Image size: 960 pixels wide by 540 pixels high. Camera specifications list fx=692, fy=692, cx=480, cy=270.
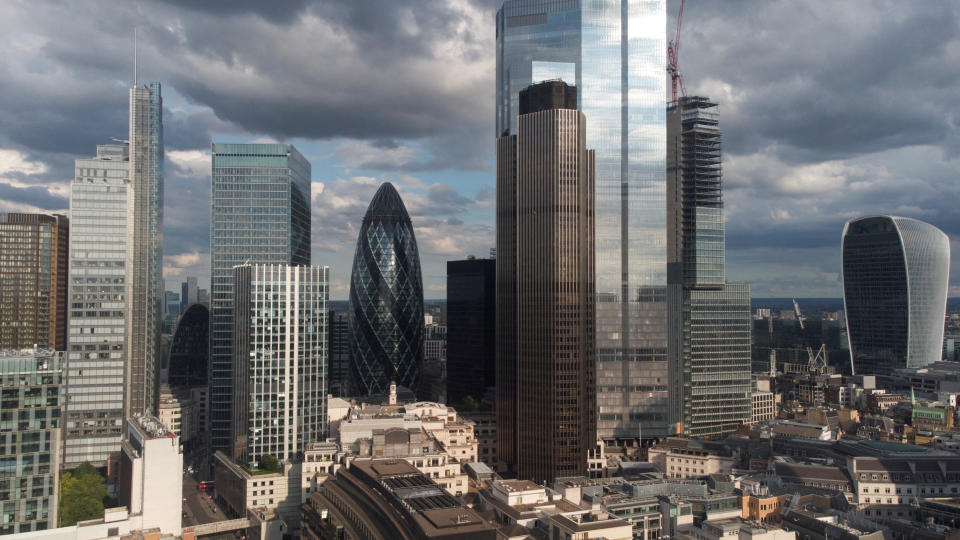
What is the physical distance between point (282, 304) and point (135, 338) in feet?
135

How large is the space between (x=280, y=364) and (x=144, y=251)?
50335mm

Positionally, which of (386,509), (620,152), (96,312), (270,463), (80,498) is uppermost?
(620,152)

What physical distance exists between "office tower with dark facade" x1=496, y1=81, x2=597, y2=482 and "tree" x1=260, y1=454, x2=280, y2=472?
1796 inches

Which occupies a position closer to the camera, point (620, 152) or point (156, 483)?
point (156, 483)

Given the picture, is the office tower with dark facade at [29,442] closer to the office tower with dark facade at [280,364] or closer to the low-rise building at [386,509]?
the low-rise building at [386,509]

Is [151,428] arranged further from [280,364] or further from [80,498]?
[280,364]

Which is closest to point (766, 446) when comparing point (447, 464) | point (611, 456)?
point (611, 456)

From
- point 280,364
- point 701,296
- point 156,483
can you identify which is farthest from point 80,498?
point 701,296

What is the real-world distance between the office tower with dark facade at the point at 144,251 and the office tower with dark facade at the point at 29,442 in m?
64.1

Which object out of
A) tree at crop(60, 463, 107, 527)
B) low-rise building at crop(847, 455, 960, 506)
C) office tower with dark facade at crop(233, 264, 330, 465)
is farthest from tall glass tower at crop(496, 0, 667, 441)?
tree at crop(60, 463, 107, 527)

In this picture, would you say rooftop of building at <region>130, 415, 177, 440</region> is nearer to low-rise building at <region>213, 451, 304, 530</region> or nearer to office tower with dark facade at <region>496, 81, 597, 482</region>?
low-rise building at <region>213, 451, 304, 530</region>

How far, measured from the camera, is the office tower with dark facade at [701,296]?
182750mm

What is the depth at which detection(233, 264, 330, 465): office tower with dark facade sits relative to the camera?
141 m

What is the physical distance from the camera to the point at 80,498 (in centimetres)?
11594
